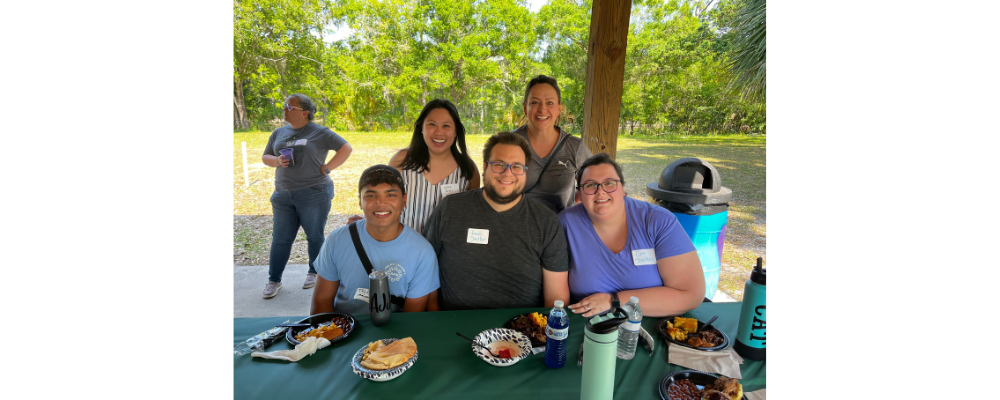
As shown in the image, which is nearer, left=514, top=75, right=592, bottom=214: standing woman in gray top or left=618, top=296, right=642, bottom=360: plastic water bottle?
left=618, top=296, right=642, bottom=360: plastic water bottle

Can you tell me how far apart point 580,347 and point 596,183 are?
0.76 m

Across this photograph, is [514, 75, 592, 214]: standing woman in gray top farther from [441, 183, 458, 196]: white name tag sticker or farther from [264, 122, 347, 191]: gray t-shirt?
[264, 122, 347, 191]: gray t-shirt

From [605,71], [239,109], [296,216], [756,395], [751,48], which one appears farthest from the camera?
[239,109]

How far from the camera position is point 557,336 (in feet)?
4.00

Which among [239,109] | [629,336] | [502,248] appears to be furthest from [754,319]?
[239,109]

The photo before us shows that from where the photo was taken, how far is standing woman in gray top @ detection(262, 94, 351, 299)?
3342 millimetres

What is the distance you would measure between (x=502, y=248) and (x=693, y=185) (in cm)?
172

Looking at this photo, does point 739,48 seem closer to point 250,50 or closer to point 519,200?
point 519,200

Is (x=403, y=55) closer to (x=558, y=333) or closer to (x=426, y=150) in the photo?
(x=426, y=150)

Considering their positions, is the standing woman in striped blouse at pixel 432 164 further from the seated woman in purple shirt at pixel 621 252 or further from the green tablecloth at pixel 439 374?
the green tablecloth at pixel 439 374

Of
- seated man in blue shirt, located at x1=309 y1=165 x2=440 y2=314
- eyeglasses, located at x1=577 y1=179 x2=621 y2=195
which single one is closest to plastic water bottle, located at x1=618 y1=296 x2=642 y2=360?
eyeglasses, located at x1=577 y1=179 x2=621 y2=195

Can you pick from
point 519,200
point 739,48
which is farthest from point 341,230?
point 739,48

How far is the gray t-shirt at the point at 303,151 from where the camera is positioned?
10.9 ft

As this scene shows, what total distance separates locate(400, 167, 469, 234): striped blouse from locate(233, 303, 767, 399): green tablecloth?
973 mm
